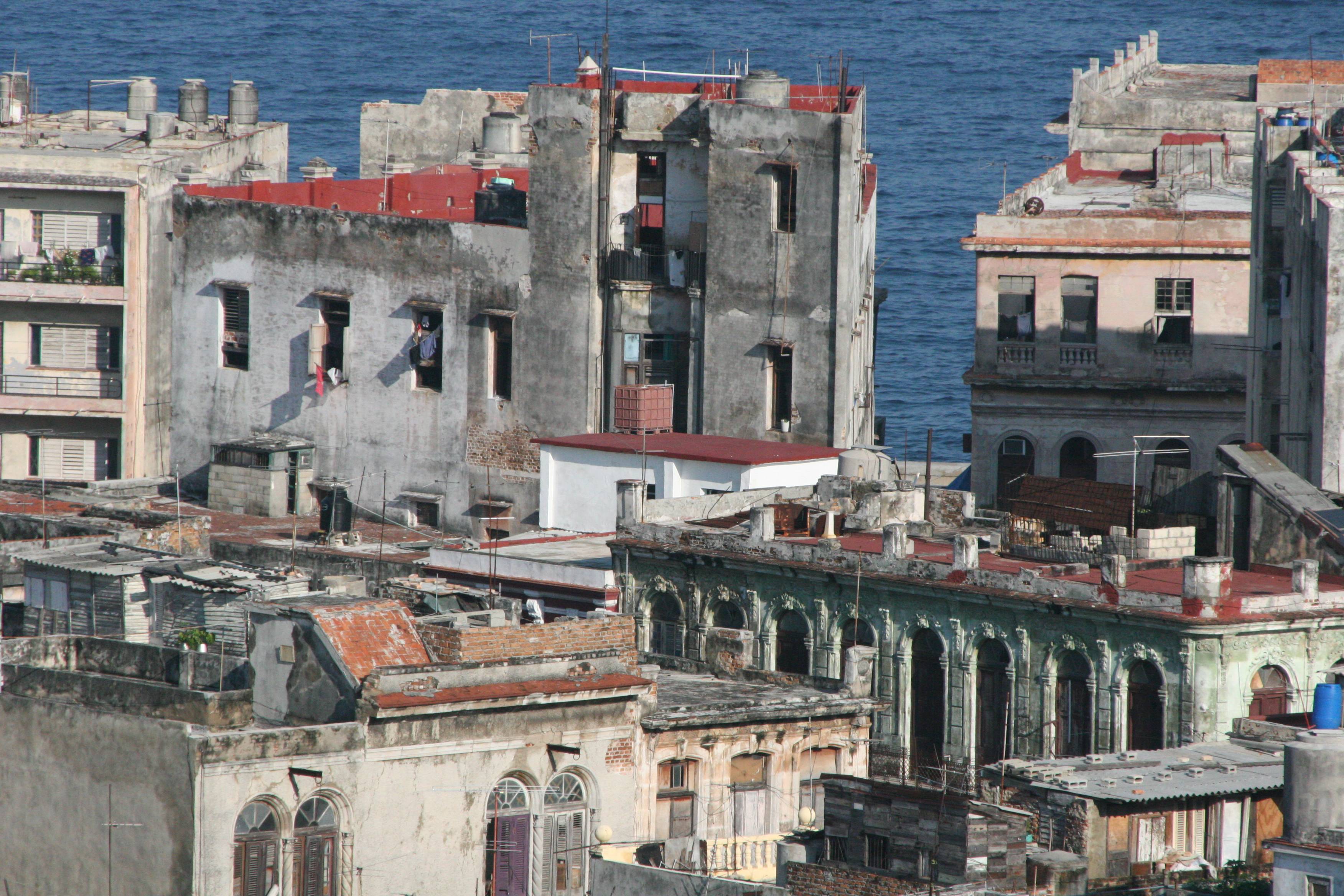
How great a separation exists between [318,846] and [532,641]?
580 cm

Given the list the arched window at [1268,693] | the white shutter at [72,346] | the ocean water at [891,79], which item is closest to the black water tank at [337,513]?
the white shutter at [72,346]

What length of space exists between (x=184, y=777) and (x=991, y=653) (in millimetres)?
16892

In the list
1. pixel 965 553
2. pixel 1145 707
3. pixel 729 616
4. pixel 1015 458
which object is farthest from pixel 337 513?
pixel 1145 707

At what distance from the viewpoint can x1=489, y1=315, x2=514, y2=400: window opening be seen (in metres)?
80.9

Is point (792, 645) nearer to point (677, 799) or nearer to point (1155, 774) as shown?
point (677, 799)

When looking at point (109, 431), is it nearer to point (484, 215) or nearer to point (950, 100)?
point (484, 215)

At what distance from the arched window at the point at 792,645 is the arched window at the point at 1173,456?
856 inches

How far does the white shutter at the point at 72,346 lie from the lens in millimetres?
89562

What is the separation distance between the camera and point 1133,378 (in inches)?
3115

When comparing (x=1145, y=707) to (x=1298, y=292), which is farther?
(x=1298, y=292)

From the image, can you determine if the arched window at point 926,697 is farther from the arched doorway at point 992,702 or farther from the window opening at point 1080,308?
the window opening at point 1080,308

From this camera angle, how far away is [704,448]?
7338 centimetres

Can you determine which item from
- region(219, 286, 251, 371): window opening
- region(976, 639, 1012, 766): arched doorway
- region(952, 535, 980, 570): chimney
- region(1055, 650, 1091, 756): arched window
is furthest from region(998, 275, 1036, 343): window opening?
region(1055, 650, 1091, 756): arched window

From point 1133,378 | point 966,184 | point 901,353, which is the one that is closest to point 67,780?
point 1133,378
